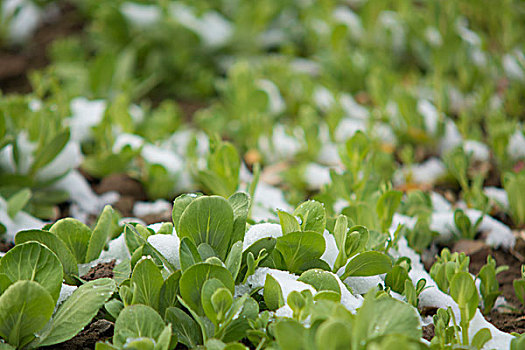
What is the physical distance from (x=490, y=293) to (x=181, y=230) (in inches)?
26.8

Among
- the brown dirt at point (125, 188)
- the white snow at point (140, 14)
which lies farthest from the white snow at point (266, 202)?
the white snow at point (140, 14)

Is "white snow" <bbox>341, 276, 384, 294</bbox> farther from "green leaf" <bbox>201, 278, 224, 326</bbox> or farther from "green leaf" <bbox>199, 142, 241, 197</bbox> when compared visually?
"green leaf" <bbox>199, 142, 241, 197</bbox>

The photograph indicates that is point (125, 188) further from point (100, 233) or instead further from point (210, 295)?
point (210, 295)

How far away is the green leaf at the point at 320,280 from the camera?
37.5 inches

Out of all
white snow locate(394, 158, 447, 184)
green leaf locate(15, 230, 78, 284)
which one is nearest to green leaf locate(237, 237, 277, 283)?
green leaf locate(15, 230, 78, 284)

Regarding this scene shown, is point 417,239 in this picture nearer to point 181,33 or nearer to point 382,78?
point 382,78

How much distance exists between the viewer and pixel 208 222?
38.1 inches

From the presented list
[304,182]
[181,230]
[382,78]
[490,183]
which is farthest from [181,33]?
[181,230]

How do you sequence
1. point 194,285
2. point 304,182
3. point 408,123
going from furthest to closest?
point 408,123, point 304,182, point 194,285

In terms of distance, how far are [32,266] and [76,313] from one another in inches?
4.2

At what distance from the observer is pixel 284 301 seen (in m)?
0.92

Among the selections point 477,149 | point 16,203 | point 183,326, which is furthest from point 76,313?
point 477,149

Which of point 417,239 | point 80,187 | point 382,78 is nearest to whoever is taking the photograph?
point 417,239

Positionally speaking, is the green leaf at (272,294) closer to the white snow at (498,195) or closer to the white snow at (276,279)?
the white snow at (276,279)
